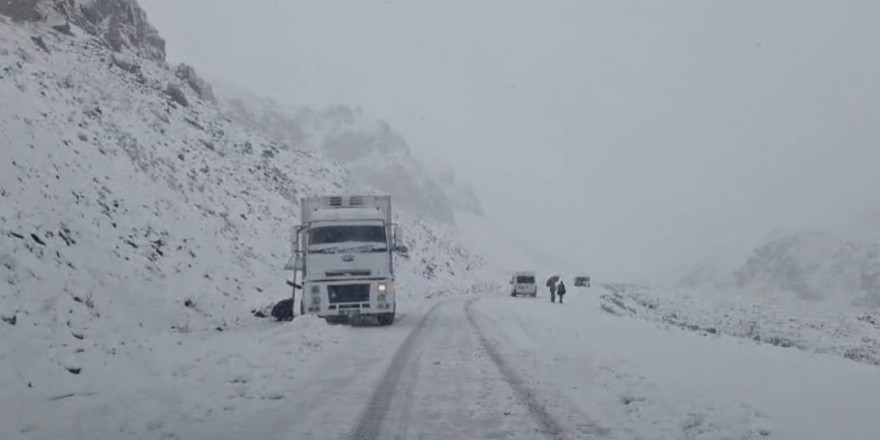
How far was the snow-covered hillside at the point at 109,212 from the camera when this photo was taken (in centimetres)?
1331

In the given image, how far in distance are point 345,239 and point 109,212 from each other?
24.4 feet

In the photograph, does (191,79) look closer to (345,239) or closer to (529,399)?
(345,239)

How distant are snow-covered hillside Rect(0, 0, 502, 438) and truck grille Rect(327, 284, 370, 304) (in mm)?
2779

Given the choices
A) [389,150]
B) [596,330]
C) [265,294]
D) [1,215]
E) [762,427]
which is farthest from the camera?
[389,150]

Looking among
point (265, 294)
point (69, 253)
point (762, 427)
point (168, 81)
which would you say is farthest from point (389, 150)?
→ point (762, 427)

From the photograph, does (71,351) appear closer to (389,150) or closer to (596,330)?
(596,330)

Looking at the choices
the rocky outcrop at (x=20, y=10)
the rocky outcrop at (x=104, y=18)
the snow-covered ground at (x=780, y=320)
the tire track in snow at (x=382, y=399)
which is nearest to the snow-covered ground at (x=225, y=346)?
the tire track in snow at (x=382, y=399)

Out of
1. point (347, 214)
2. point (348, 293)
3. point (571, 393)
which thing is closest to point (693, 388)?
point (571, 393)

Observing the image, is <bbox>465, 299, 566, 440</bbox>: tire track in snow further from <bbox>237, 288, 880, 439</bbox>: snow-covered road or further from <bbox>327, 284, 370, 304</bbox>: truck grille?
<bbox>327, 284, 370, 304</bbox>: truck grille

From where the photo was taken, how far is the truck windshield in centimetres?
2259

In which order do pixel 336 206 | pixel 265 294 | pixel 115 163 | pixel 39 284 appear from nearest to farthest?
pixel 39 284 → pixel 336 206 → pixel 115 163 → pixel 265 294

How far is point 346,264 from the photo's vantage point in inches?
885

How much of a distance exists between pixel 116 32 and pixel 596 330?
124 feet

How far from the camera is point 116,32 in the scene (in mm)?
46344
